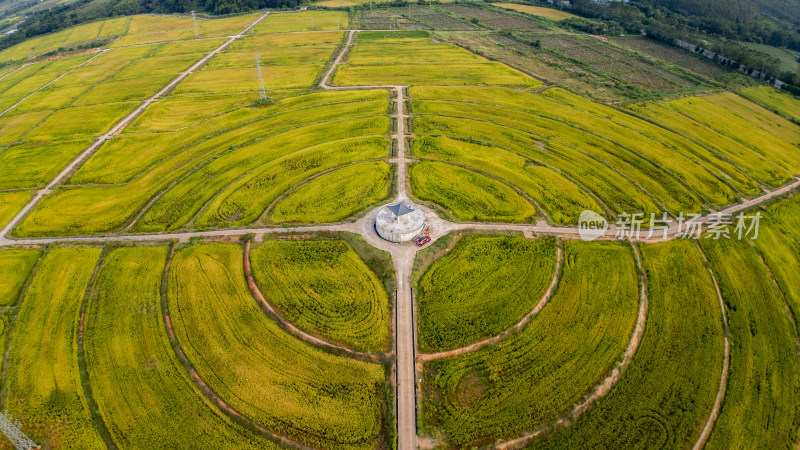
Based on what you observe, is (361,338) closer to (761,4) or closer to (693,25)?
(693,25)

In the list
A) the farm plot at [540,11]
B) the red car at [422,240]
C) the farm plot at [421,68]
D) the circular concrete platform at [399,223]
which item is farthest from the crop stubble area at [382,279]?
the farm plot at [540,11]

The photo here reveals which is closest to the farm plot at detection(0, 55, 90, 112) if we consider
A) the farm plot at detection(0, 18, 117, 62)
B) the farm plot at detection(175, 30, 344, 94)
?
the farm plot at detection(0, 18, 117, 62)

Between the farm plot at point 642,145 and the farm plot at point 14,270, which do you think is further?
the farm plot at point 642,145

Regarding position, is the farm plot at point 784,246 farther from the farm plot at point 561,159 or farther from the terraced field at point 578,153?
the farm plot at point 561,159

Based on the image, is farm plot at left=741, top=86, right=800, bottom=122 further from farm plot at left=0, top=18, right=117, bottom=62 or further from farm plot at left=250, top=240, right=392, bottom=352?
farm plot at left=0, top=18, right=117, bottom=62

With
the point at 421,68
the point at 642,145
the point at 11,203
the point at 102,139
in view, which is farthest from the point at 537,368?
the point at 421,68
